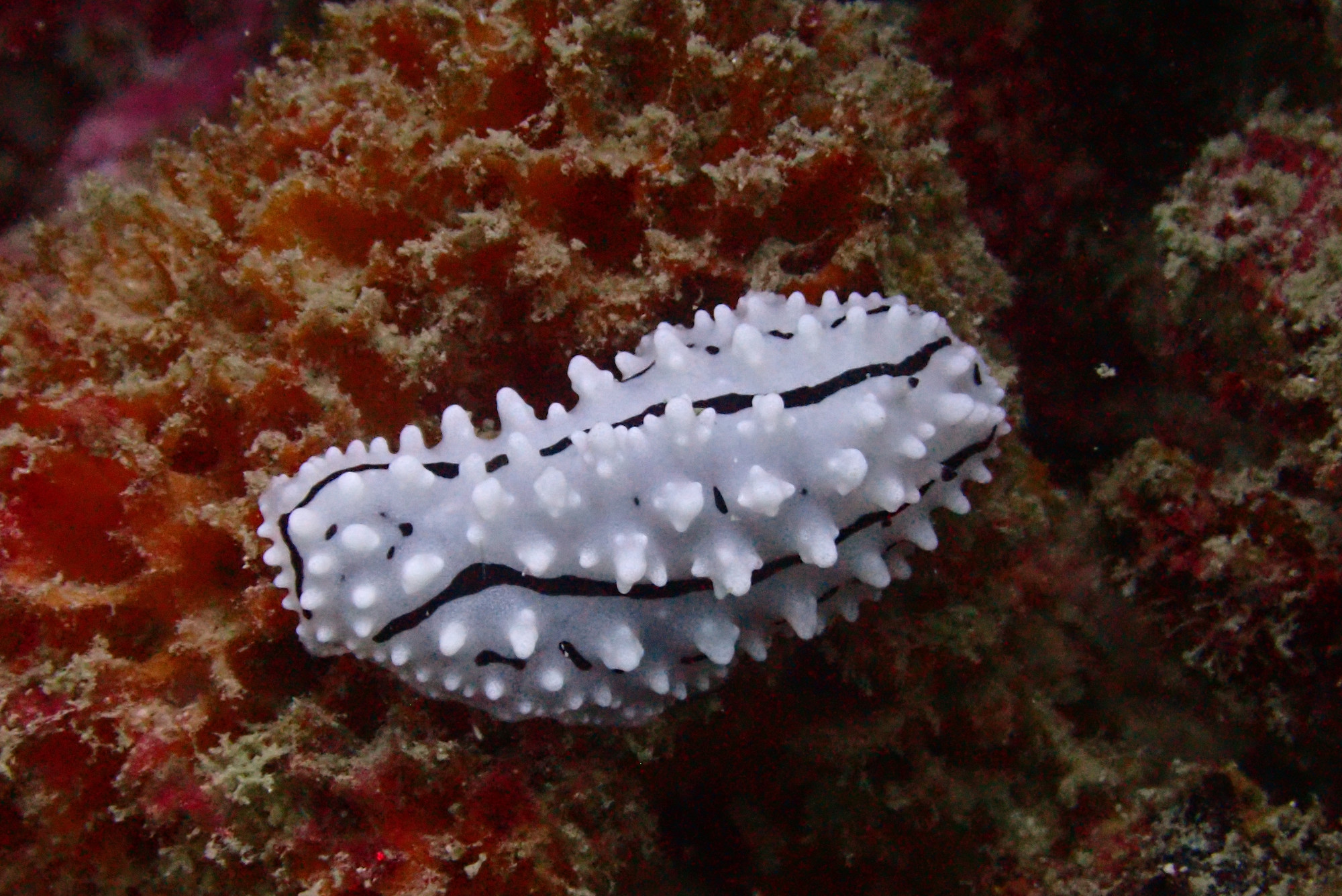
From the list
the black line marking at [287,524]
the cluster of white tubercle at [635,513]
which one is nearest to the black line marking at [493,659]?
the cluster of white tubercle at [635,513]

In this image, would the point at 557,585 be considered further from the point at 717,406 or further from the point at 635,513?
the point at 717,406

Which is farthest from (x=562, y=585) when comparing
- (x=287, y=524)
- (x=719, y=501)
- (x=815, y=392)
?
(x=815, y=392)

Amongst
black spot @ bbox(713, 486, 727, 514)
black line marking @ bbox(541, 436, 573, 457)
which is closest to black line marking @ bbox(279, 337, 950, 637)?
black line marking @ bbox(541, 436, 573, 457)

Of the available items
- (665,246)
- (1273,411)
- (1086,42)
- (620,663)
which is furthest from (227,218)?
(1273,411)

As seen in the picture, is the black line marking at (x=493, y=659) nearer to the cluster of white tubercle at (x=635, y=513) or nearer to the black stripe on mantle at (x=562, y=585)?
the cluster of white tubercle at (x=635, y=513)

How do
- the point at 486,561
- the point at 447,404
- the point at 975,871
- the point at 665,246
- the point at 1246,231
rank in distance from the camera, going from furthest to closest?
the point at 975,871 → the point at 1246,231 → the point at 447,404 → the point at 665,246 → the point at 486,561

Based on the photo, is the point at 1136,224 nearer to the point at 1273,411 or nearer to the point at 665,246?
the point at 1273,411
